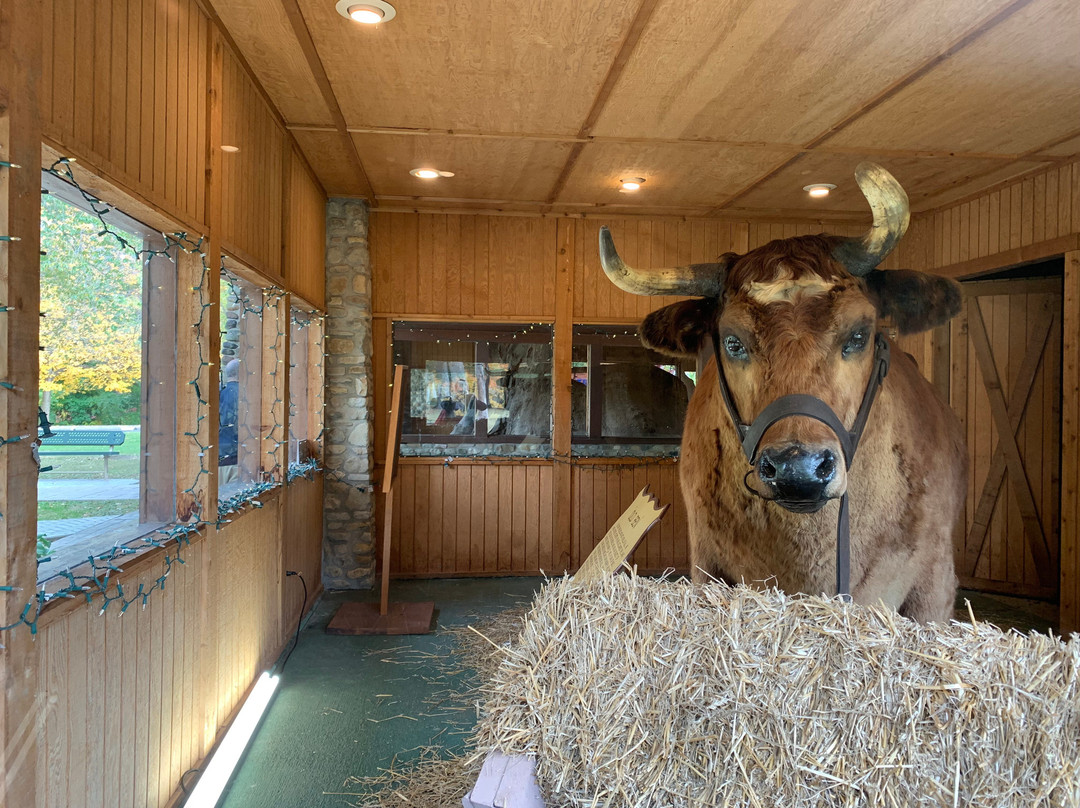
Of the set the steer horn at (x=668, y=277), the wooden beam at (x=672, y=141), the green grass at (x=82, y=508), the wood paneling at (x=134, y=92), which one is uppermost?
the wooden beam at (x=672, y=141)

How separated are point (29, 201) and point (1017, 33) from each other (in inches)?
153

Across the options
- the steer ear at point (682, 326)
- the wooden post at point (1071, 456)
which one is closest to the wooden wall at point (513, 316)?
the wooden post at point (1071, 456)

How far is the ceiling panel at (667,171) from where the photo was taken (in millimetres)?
4738

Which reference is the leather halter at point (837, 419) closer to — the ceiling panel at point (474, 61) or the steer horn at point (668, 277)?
the steer horn at point (668, 277)

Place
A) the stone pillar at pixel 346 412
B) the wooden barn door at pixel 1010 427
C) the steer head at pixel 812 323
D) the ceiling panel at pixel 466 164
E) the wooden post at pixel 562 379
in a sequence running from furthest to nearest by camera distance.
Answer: the wooden post at pixel 562 379 → the wooden barn door at pixel 1010 427 → the stone pillar at pixel 346 412 → the ceiling panel at pixel 466 164 → the steer head at pixel 812 323

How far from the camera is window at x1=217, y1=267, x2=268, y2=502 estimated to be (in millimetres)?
3600

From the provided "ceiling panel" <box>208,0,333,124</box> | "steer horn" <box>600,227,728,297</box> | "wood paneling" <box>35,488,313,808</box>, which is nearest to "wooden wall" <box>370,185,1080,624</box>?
"ceiling panel" <box>208,0,333,124</box>

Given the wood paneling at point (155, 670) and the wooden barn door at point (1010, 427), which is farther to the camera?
the wooden barn door at point (1010, 427)

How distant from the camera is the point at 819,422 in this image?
1.93 m

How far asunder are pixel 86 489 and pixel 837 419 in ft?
7.63

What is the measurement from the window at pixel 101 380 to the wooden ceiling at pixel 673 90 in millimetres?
1375

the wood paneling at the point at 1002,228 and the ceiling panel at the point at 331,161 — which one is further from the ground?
the ceiling panel at the point at 331,161

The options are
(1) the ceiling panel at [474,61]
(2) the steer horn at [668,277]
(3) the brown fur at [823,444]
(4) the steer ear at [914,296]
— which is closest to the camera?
(3) the brown fur at [823,444]

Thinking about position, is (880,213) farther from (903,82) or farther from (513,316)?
(513,316)
